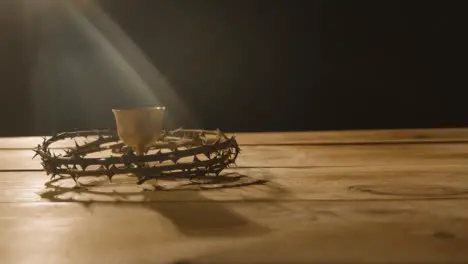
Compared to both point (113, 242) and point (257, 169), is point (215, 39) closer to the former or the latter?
point (257, 169)

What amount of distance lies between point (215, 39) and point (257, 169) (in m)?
A: 1.67

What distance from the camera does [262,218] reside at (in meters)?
0.50

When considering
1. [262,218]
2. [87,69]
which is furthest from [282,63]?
[262,218]

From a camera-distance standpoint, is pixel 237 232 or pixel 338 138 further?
pixel 338 138

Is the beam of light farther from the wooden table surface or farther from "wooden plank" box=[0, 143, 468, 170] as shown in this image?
the wooden table surface

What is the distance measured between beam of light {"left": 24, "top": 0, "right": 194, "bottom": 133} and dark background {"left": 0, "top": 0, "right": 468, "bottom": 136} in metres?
0.01

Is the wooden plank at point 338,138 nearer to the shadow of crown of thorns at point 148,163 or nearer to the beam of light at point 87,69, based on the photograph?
the shadow of crown of thorns at point 148,163

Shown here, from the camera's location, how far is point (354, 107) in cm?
241

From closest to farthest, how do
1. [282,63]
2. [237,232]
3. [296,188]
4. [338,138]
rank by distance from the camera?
1. [237,232]
2. [296,188]
3. [338,138]
4. [282,63]

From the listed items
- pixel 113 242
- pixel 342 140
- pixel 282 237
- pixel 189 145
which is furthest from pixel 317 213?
pixel 342 140

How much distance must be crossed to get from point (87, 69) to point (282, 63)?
3.14 feet

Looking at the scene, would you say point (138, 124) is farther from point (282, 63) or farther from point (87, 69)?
point (87, 69)

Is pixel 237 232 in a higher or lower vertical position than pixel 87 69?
lower

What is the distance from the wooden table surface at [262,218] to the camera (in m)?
0.40
